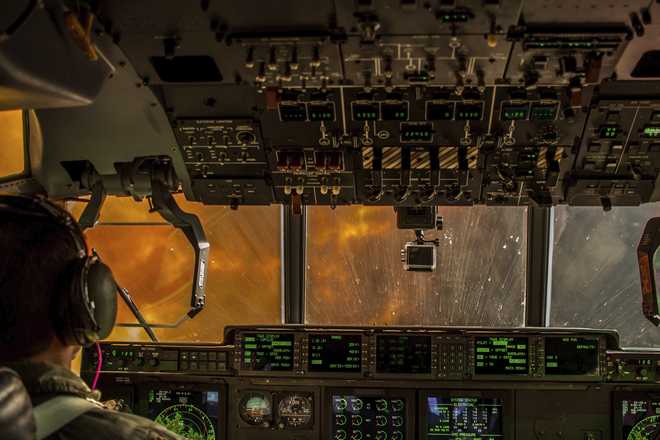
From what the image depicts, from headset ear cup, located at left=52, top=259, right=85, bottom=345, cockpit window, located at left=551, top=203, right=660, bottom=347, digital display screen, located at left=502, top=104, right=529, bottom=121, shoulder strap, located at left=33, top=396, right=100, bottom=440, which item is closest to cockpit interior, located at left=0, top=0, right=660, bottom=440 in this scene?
digital display screen, located at left=502, top=104, right=529, bottom=121

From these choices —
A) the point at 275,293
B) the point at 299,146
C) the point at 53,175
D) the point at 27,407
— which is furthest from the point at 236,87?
the point at 275,293

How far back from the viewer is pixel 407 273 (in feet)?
18.9

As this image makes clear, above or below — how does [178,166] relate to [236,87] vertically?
below

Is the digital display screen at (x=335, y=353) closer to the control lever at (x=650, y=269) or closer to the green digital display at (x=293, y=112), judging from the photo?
the green digital display at (x=293, y=112)

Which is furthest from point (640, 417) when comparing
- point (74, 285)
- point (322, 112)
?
point (74, 285)

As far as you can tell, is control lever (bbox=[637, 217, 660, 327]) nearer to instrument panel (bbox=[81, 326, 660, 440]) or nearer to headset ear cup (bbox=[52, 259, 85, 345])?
instrument panel (bbox=[81, 326, 660, 440])

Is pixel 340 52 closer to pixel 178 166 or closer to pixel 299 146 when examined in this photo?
pixel 299 146

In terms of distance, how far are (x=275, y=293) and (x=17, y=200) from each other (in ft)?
14.1

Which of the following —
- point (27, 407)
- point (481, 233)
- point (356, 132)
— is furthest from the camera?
point (481, 233)

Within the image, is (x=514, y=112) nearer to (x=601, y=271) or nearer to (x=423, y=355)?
(x=423, y=355)

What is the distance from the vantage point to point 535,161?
3502 millimetres

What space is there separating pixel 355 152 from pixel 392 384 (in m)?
1.21

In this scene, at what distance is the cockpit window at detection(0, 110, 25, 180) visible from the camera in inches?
139

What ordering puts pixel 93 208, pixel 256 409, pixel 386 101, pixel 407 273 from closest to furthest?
pixel 386 101
pixel 93 208
pixel 256 409
pixel 407 273
